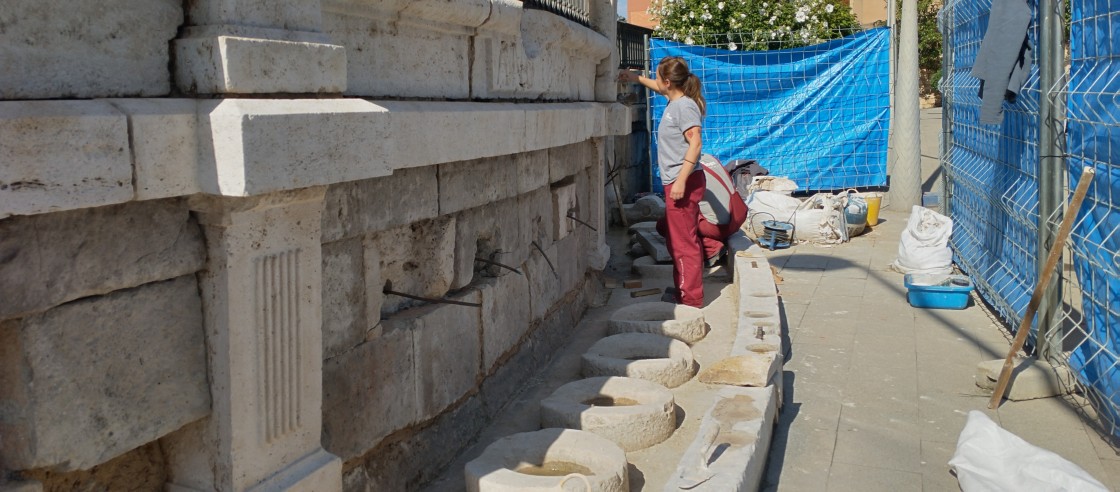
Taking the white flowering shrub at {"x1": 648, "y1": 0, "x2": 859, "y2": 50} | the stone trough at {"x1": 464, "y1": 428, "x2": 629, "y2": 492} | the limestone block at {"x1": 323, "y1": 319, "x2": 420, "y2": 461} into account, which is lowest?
Answer: the stone trough at {"x1": 464, "y1": 428, "x2": 629, "y2": 492}

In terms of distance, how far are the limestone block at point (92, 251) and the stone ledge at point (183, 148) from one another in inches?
4.2

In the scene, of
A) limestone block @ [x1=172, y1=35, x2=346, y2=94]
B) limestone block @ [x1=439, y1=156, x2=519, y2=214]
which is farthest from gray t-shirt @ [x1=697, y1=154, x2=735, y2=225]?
limestone block @ [x1=172, y1=35, x2=346, y2=94]

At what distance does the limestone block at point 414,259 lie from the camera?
3771mm

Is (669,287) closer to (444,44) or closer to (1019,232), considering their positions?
(1019,232)

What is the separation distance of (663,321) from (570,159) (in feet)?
4.42

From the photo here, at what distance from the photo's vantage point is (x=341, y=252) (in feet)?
11.1

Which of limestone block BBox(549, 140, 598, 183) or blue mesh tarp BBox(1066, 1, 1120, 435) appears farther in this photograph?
limestone block BBox(549, 140, 598, 183)

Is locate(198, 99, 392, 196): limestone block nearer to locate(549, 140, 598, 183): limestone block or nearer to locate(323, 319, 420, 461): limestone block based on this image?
locate(323, 319, 420, 461): limestone block

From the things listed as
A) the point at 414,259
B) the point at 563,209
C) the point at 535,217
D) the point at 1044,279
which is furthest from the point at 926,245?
the point at 414,259

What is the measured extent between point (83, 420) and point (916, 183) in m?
11.2

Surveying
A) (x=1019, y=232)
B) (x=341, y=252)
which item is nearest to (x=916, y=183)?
(x=1019, y=232)

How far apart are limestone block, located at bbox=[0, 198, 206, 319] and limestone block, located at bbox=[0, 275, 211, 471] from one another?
52 millimetres

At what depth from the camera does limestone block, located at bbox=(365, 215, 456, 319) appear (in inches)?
148

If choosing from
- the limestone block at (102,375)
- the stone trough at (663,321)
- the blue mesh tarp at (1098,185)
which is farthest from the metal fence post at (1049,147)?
the limestone block at (102,375)
